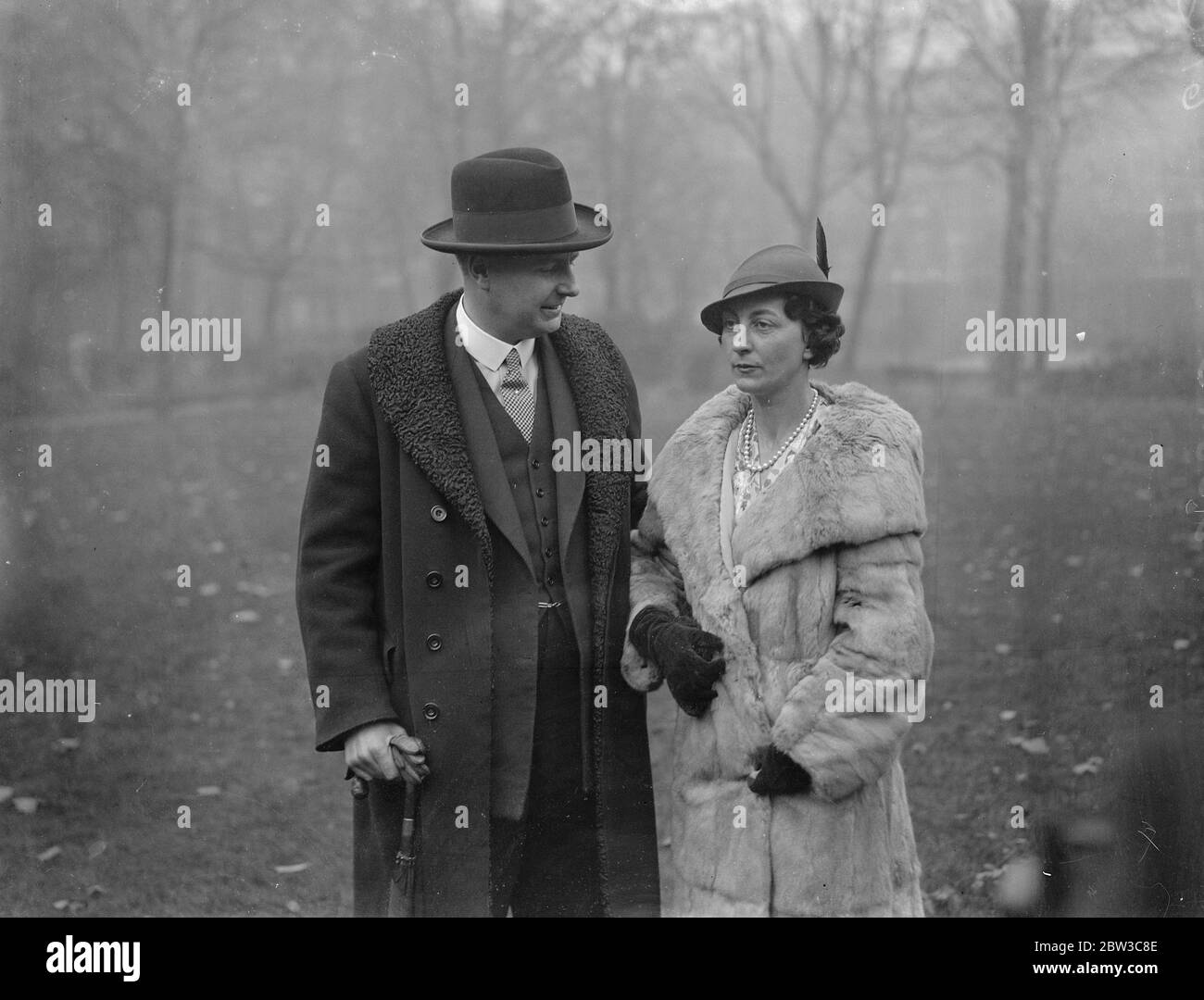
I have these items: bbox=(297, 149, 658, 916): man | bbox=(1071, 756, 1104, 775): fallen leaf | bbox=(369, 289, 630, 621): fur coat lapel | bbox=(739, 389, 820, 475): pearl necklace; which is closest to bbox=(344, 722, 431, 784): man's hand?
bbox=(297, 149, 658, 916): man

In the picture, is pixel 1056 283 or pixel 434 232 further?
pixel 1056 283

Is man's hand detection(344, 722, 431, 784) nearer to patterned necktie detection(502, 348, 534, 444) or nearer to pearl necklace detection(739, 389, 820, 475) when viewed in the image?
patterned necktie detection(502, 348, 534, 444)

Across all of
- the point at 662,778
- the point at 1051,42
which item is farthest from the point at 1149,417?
the point at 662,778

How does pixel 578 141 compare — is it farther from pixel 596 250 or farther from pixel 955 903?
pixel 955 903

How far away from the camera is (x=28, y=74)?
12.3 ft

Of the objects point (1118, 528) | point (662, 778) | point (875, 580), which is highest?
point (1118, 528)

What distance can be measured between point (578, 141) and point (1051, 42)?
143 centimetres

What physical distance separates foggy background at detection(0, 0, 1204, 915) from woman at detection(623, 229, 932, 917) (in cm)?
99

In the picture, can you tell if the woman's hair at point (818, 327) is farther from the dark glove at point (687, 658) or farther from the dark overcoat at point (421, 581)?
the dark glove at point (687, 658)

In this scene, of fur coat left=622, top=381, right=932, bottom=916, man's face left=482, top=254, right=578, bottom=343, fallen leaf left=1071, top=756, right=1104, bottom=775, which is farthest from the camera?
fallen leaf left=1071, top=756, right=1104, bottom=775

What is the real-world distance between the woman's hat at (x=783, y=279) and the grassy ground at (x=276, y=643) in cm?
104

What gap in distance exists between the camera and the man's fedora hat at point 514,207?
117 inches

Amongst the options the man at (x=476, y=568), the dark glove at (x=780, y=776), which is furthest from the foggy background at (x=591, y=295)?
the dark glove at (x=780, y=776)

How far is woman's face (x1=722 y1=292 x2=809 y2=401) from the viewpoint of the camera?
290 centimetres
